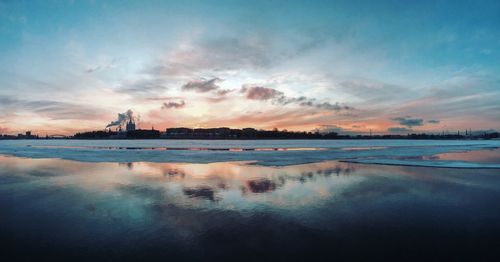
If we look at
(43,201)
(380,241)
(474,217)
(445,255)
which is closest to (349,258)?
(380,241)

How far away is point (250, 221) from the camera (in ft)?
18.5

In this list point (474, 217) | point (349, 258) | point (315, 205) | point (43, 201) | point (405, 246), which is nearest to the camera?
point (349, 258)

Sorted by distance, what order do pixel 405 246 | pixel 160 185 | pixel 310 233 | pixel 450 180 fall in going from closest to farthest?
1. pixel 405 246
2. pixel 310 233
3. pixel 160 185
4. pixel 450 180

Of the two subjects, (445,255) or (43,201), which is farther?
(43,201)

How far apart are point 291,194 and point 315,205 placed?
47.2 inches

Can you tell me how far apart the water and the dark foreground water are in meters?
0.02

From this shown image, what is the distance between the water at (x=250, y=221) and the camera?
4277 mm

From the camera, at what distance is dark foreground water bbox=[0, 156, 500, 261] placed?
4.26 m

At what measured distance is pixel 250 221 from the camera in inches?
222

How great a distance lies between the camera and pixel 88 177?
1139cm

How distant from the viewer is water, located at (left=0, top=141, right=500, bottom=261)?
428 centimetres

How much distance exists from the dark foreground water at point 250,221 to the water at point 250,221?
21 mm

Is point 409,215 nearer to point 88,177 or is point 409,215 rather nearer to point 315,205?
point 315,205

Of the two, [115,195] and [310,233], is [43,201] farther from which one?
[310,233]
